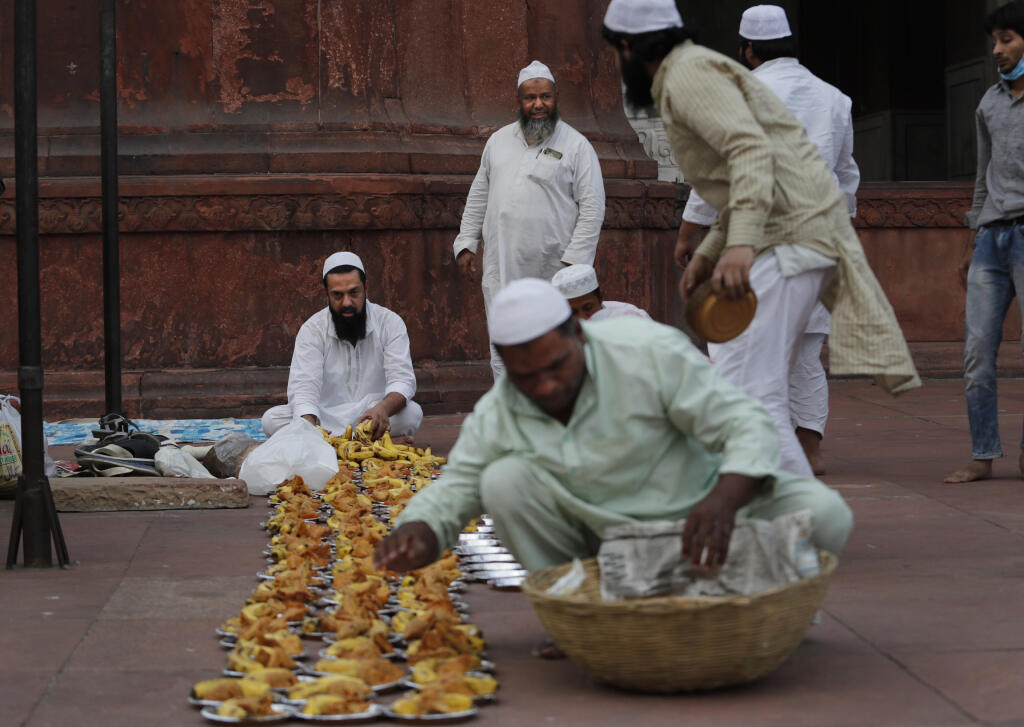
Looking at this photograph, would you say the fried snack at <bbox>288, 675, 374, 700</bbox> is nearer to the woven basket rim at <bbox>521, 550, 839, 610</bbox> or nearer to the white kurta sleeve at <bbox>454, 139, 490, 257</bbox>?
the woven basket rim at <bbox>521, 550, 839, 610</bbox>

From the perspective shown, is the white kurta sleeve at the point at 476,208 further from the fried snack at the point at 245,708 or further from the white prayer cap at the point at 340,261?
the fried snack at the point at 245,708

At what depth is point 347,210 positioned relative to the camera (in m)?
10.6

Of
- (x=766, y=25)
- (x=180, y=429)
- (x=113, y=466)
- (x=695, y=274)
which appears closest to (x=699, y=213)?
(x=695, y=274)

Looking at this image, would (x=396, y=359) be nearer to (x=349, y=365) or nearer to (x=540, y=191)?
(x=349, y=365)

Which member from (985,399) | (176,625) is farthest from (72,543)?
(985,399)

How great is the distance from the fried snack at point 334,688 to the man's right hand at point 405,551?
30 centimetres

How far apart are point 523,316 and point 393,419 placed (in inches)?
194

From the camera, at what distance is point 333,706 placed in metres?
3.59

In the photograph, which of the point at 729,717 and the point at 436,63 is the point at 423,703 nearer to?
the point at 729,717

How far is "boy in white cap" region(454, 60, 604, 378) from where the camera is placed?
27.3 feet

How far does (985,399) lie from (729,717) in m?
4.13

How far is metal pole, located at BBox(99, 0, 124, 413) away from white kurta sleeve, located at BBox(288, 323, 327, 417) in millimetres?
893

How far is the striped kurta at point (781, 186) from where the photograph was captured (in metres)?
4.70

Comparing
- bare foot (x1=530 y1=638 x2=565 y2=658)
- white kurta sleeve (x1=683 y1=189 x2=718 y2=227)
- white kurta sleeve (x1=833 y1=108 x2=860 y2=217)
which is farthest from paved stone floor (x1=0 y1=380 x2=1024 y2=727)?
white kurta sleeve (x1=833 y1=108 x2=860 y2=217)
